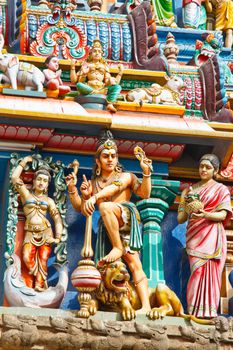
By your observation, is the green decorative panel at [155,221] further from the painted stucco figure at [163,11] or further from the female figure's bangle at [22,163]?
the painted stucco figure at [163,11]

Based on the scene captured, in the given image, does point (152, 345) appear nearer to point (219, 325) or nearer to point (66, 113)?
point (219, 325)

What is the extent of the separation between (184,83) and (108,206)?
Answer: 2184 millimetres

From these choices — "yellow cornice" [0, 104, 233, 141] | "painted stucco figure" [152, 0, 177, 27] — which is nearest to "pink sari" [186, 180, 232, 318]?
"yellow cornice" [0, 104, 233, 141]

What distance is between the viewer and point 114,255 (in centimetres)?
1603

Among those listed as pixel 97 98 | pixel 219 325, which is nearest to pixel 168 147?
pixel 97 98

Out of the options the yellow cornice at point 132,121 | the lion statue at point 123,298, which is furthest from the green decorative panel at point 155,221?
the yellow cornice at point 132,121

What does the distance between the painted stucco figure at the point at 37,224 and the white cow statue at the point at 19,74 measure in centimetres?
84

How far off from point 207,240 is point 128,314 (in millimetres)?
1285

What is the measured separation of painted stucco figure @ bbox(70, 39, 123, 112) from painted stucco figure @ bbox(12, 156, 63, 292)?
1.06 m

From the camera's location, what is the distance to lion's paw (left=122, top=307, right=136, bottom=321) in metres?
15.7

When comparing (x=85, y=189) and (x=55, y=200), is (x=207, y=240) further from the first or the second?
(x=55, y=200)

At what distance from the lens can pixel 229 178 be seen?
17422 mm

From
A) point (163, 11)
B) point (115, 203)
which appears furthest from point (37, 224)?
point (163, 11)

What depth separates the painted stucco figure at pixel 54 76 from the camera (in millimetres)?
16953
